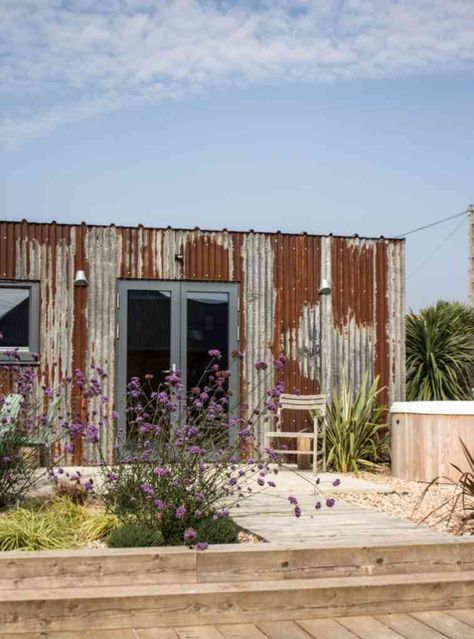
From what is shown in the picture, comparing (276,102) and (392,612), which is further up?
(276,102)

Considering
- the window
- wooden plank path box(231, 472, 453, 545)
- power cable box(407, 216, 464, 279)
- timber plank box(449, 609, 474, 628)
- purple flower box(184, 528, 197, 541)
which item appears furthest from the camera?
power cable box(407, 216, 464, 279)

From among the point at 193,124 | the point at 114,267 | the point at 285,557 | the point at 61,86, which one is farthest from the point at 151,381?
the point at 285,557

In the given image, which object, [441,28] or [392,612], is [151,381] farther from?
[392,612]

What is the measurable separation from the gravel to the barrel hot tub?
7.5 inches

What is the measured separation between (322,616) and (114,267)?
6.18m

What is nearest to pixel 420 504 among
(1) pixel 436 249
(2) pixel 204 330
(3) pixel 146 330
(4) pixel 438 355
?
(2) pixel 204 330

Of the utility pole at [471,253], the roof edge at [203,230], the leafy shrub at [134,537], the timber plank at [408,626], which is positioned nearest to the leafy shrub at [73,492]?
the leafy shrub at [134,537]

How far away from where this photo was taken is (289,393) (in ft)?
34.1

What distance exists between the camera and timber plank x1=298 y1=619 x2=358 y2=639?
4262mm

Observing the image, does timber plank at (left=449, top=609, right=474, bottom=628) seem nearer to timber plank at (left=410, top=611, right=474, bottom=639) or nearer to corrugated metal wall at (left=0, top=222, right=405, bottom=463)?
timber plank at (left=410, top=611, right=474, bottom=639)

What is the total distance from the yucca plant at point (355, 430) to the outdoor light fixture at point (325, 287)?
102cm

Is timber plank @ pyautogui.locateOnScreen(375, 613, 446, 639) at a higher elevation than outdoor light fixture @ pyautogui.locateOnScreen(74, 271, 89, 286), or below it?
below

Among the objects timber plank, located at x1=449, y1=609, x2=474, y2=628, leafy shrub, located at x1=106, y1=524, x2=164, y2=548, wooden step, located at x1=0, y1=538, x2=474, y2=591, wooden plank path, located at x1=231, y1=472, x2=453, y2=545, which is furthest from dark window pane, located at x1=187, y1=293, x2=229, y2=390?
timber plank, located at x1=449, y1=609, x2=474, y2=628

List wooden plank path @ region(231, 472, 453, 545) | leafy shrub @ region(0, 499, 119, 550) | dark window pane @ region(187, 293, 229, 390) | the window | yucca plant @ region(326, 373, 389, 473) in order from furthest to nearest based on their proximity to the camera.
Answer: dark window pane @ region(187, 293, 229, 390)
the window
yucca plant @ region(326, 373, 389, 473)
wooden plank path @ region(231, 472, 453, 545)
leafy shrub @ region(0, 499, 119, 550)
